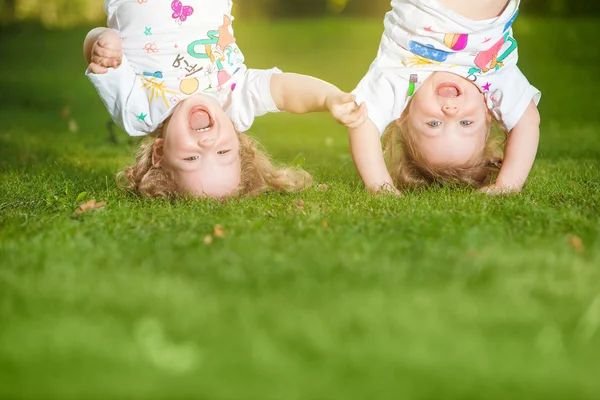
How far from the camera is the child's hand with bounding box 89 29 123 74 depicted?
356 cm

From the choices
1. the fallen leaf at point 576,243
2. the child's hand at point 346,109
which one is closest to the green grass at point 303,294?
the fallen leaf at point 576,243

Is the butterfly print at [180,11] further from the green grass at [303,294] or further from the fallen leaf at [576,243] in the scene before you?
the fallen leaf at [576,243]

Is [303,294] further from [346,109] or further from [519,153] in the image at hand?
[519,153]

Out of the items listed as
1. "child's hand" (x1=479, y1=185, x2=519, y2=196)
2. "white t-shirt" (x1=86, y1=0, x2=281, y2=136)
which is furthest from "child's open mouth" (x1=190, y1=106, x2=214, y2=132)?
"child's hand" (x1=479, y1=185, x2=519, y2=196)

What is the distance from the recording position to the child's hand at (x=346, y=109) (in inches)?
138

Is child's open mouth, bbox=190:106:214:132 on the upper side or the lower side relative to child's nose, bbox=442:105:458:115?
lower

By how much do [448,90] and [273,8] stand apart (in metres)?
12.5

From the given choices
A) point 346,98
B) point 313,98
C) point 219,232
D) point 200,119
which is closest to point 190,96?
point 200,119

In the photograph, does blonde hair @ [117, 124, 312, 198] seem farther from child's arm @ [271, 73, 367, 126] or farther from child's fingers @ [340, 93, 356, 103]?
child's fingers @ [340, 93, 356, 103]

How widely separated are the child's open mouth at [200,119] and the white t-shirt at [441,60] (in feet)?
2.27

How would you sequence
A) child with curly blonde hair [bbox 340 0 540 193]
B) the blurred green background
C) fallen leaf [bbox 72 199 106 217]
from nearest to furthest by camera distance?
fallen leaf [bbox 72 199 106 217] → child with curly blonde hair [bbox 340 0 540 193] → the blurred green background

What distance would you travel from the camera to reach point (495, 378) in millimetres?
1646

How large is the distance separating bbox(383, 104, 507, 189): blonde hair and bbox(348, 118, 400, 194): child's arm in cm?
21

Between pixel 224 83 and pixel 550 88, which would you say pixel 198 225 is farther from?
pixel 550 88
